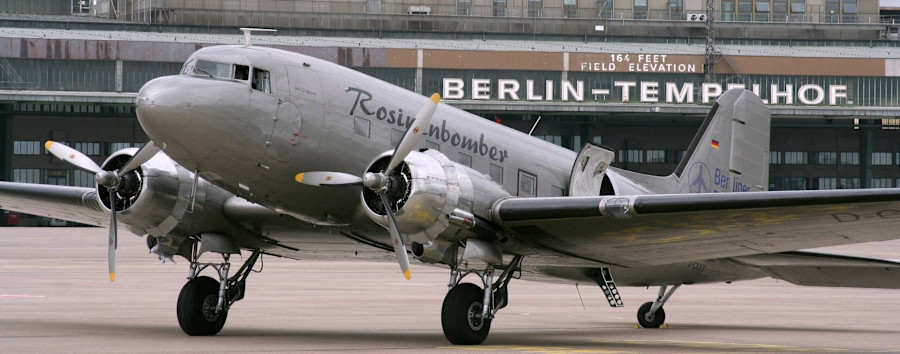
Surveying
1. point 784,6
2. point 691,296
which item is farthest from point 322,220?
point 784,6

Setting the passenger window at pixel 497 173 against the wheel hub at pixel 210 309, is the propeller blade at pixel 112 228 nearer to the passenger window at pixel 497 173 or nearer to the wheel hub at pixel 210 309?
the wheel hub at pixel 210 309

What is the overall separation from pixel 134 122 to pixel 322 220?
84.9 meters

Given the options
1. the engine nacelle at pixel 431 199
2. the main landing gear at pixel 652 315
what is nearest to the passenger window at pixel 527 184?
the engine nacelle at pixel 431 199

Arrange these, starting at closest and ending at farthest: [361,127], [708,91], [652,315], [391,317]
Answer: [361,127]
[652,315]
[391,317]
[708,91]

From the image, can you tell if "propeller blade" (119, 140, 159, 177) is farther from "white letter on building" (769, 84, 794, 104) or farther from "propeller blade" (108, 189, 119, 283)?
"white letter on building" (769, 84, 794, 104)

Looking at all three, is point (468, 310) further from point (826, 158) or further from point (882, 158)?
point (882, 158)

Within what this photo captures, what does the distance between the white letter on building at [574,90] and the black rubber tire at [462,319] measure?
8212 centimetres

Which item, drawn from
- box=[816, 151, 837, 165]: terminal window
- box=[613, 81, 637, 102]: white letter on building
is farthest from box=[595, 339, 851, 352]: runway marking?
box=[816, 151, 837, 165]: terminal window

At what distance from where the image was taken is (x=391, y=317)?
21.9 meters

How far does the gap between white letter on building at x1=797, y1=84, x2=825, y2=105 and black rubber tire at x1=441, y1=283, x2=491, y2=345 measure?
3494 inches

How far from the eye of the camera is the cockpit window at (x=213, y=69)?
49.8 ft

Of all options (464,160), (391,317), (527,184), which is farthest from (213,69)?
(391,317)

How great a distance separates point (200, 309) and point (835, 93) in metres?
91.2

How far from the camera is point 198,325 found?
17.1 meters
